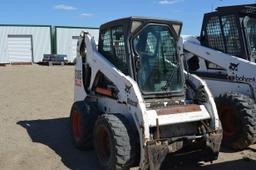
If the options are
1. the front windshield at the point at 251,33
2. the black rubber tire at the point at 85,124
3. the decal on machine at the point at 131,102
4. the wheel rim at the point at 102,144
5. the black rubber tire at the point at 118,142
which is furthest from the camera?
the front windshield at the point at 251,33

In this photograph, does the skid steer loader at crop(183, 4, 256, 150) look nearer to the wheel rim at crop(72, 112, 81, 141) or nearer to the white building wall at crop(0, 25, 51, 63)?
the wheel rim at crop(72, 112, 81, 141)

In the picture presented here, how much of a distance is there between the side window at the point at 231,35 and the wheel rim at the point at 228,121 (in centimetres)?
119

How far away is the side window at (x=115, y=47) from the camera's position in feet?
23.3

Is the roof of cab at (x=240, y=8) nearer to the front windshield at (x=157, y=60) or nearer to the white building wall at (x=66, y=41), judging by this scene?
the front windshield at (x=157, y=60)

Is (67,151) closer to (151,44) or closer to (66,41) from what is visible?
(151,44)

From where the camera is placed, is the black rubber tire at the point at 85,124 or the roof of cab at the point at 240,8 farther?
the roof of cab at the point at 240,8

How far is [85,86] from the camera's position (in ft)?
28.2

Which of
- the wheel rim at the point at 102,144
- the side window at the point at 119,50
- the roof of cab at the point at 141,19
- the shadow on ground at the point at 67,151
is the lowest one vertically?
the shadow on ground at the point at 67,151

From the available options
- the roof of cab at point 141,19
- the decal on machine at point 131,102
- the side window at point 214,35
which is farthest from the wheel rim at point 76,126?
the side window at point 214,35

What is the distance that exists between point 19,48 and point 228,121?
3643 cm

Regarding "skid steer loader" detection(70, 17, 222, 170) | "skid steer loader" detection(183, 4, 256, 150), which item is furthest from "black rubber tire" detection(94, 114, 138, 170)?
"skid steer loader" detection(183, 4, 256, 150)

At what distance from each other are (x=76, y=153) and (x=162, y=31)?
2658 millimetres

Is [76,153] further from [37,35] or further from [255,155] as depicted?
[37,35]

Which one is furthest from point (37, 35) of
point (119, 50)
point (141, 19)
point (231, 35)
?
point (141, 19)
